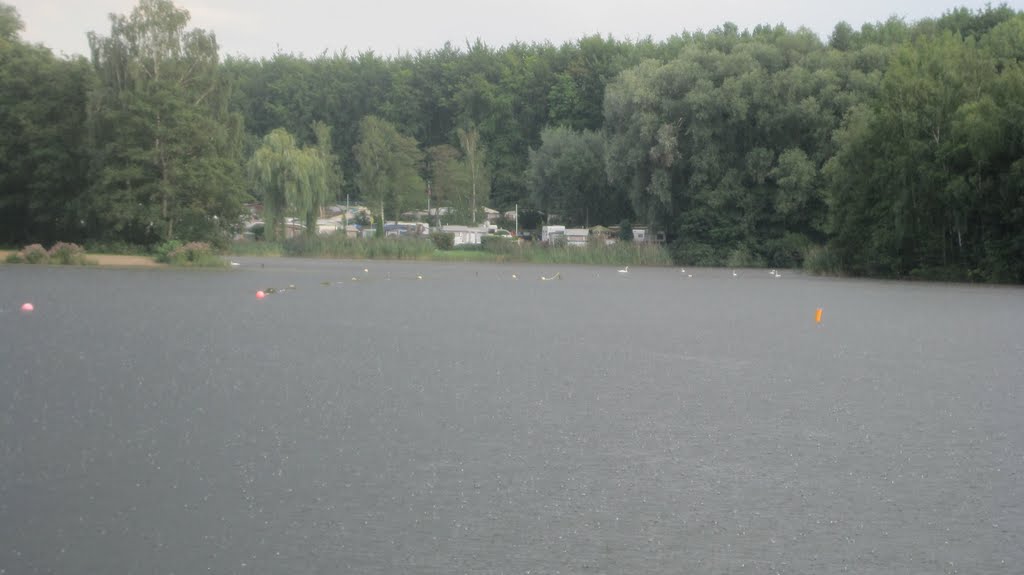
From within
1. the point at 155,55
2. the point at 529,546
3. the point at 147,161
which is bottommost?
the point at 529,546

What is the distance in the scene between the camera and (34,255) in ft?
157

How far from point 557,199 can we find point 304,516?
3129 inches

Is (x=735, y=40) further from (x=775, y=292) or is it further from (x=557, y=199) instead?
(x=775, y=292)

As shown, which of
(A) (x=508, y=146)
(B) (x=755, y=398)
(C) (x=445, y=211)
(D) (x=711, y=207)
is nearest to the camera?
(B) (x=755, y=398)

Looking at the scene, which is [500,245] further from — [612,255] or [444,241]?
[612,255]

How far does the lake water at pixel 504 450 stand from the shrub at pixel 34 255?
97.4 feet

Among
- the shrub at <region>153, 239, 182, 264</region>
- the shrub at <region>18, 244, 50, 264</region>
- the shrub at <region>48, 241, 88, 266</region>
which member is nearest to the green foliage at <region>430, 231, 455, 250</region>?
the shrub at <region>153, 239, 182, 264</region>

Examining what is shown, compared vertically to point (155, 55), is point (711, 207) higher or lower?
lower

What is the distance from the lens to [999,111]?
Answer: 38594mm

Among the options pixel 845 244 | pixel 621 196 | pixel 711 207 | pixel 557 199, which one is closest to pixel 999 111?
pixel 845 244

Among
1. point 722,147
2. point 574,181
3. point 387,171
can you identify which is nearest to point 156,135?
point 722,147

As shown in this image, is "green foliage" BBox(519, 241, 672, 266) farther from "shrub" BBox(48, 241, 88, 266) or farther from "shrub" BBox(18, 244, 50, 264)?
"shrub" BBox(18, 244, 50, 264)

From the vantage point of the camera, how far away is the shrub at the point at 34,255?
47.6 meters

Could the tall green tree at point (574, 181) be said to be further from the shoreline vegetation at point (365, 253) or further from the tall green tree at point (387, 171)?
the shoreline vegetation at point (365, 253)
